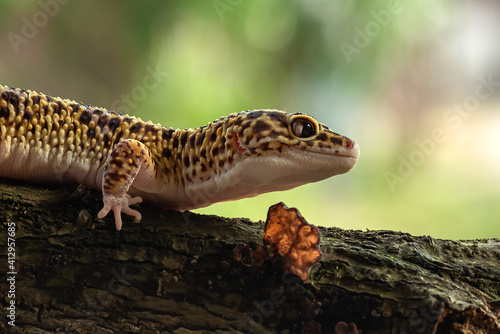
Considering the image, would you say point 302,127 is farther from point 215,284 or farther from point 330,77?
point 330,77

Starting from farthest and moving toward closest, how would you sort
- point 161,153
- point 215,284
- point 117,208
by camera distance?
point 161,153 → point 117,208 → point 215,284

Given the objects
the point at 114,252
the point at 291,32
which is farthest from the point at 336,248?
the point at 291,32

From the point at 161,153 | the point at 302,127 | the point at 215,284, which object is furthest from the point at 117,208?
the point at 302,127

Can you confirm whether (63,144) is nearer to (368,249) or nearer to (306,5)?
(368,249)

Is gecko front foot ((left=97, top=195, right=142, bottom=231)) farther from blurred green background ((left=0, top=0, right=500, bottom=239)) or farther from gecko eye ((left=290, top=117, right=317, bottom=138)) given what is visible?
blurred green background ((left=0, top=0, right=500, bottom=239))

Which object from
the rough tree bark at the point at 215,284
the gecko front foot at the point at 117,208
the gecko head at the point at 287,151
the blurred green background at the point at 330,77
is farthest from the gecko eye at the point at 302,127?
the blurred green background at the point at 330,77

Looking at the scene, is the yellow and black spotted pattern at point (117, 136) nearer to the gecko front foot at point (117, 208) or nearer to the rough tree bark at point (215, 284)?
the gecko front foot at point (117, 208)
